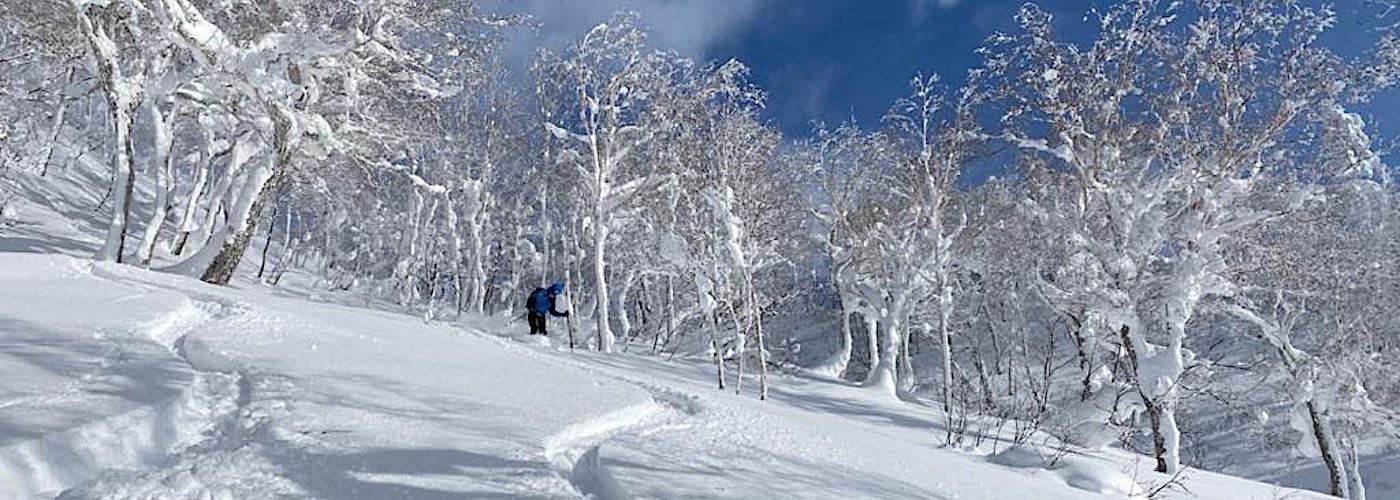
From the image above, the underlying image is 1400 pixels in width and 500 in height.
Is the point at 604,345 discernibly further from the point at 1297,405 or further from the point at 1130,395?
the point at 1297,405

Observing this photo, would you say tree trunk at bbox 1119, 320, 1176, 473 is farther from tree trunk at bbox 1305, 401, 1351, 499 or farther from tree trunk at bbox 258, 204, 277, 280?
tree trunk at bbox 258, 204, 277, 280

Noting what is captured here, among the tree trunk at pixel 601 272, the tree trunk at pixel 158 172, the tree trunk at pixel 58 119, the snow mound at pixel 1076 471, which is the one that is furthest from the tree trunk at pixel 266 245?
the snow mound at pixel 1076 471

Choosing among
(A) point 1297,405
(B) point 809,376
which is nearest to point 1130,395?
(A) point 1297,405

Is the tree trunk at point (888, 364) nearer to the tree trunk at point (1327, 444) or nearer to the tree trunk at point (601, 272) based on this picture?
the tree trunk at point (601, 272)

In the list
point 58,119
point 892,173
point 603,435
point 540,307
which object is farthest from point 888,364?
point 58,119

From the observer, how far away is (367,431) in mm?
4023

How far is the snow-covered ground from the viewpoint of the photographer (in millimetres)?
3389

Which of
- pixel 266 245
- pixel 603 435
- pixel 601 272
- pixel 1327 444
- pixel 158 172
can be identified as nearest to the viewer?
pixel 603 435

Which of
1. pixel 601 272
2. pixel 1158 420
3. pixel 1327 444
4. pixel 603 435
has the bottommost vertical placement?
pixel 603 435

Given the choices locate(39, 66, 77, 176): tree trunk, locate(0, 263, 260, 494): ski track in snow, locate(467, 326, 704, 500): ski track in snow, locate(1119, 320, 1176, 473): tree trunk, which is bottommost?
locate(0, 263, 260, 494): ski track in snow

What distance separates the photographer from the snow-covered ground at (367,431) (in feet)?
11.1

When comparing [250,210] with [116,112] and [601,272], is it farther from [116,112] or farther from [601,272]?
[601,272]

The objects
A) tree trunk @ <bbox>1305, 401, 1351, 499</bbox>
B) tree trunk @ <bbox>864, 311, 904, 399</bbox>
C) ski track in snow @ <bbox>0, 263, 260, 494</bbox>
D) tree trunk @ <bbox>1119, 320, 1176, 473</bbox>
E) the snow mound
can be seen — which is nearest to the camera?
ski track in snow @ <bbox>0, 263, 260, 494</bbox>

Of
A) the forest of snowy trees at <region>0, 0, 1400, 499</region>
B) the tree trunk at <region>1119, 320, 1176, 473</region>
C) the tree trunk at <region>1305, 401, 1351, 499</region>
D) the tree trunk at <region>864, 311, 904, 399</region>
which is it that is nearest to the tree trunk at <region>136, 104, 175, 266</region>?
the forest of snowy trees at <region>0, 0, 1400, 499</region>
